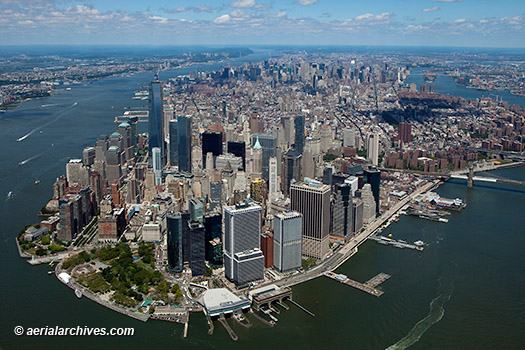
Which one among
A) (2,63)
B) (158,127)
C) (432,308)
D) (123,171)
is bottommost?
(432,308)

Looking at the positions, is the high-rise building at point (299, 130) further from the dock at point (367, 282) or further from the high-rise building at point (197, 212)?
the dock at point (367, 282)

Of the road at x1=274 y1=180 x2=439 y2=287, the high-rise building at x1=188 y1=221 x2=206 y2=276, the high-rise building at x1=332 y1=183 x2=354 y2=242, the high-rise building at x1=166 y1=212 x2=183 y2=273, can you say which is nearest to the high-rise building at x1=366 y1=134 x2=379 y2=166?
the road at x1=274 y1=180 x2=439 y2=287

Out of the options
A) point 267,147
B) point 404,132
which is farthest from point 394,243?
point 404,132

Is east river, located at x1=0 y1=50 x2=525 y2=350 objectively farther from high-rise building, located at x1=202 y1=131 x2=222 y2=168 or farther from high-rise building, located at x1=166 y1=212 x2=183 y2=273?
high-rise building, located at x1=202 y1=131 x2=222 y2=168

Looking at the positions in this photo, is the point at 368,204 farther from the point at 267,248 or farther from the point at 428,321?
the point at 428,321

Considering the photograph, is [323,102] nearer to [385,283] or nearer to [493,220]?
[493,220]

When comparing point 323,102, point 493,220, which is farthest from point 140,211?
point 323,102

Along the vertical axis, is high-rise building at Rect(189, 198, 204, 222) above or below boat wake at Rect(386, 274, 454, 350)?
above
